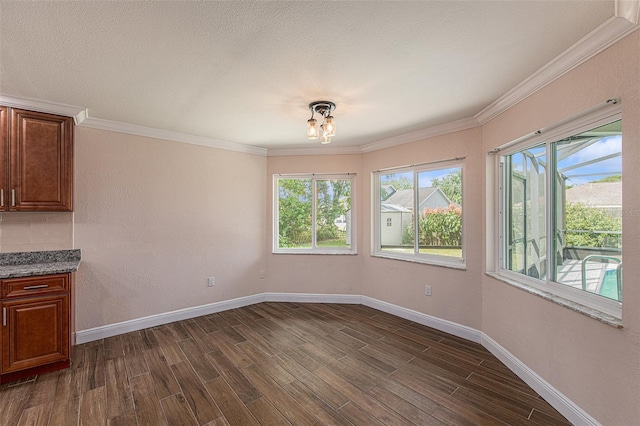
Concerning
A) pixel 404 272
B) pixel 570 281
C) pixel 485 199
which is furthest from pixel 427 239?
pixel 570 281

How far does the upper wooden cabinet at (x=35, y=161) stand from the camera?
8.13 feet

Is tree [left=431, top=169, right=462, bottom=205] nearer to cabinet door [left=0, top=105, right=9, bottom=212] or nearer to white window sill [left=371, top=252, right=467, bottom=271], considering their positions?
white window sill [left=371, top=252, right=467, bottom=271]

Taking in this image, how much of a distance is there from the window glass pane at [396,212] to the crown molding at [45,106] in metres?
3.61

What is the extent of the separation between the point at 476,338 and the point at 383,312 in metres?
1.20

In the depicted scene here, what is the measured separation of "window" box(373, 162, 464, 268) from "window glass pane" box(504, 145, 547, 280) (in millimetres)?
548

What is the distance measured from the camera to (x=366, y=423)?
1.83m

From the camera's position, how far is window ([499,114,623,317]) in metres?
1.79

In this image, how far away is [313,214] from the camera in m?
4.47

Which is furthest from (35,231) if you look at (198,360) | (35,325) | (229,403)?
(229,403)

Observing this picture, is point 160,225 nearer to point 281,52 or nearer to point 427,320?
point 281,52

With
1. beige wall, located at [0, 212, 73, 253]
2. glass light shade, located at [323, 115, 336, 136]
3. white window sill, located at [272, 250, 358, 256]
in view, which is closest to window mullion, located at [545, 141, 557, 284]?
glass light shade, located at [323, 115, 336, 136]

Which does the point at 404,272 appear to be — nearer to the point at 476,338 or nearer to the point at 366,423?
the point at 476,338

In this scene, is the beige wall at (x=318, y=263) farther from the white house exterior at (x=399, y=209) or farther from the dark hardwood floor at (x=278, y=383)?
the dark hardwood floor at (x=278, y=383)

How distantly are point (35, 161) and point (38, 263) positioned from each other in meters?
0.99
